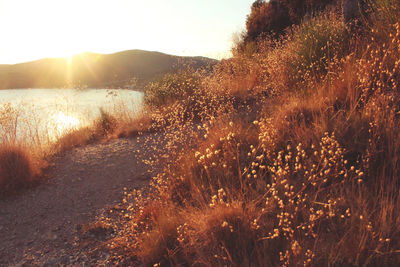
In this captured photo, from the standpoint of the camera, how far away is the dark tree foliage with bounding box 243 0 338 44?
944cm

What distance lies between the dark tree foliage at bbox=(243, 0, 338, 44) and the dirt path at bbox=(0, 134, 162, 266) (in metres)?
7.29

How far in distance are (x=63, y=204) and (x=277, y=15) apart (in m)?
10.2

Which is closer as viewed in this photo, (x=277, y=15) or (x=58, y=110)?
(x=58, y=110)

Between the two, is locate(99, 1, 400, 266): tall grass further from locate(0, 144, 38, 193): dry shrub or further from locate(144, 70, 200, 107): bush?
locate(144, 70, 200, 107): bush

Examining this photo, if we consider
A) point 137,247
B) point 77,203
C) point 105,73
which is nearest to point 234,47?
point 77,203

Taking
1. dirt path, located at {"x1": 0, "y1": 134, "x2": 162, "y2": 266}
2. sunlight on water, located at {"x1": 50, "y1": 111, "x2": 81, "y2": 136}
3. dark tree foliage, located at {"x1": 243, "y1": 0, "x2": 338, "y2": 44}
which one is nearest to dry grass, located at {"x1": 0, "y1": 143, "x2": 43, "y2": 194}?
dirt path, located at {"x1": 0, "y1": 134, "x2": 162, "y2": 266}

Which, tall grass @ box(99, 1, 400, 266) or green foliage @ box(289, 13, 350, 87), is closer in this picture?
tall grass @ box(99, 1, 400, 266)

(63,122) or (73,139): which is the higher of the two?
(63,122)

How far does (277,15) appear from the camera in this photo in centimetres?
1029

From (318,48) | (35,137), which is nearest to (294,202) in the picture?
(318,48)

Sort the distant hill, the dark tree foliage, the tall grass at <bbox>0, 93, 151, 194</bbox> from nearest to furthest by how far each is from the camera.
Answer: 1. the tall grass at <bbox>0, 93, 151, 194</bbox>
2. the dark tree foliage
3. the distant hill

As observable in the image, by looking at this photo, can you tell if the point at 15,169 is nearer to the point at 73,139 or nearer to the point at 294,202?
the point at 73,139

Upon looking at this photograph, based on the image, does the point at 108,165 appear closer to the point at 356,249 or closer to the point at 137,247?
the point at 137,247

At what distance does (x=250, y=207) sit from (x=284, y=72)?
3.83m
